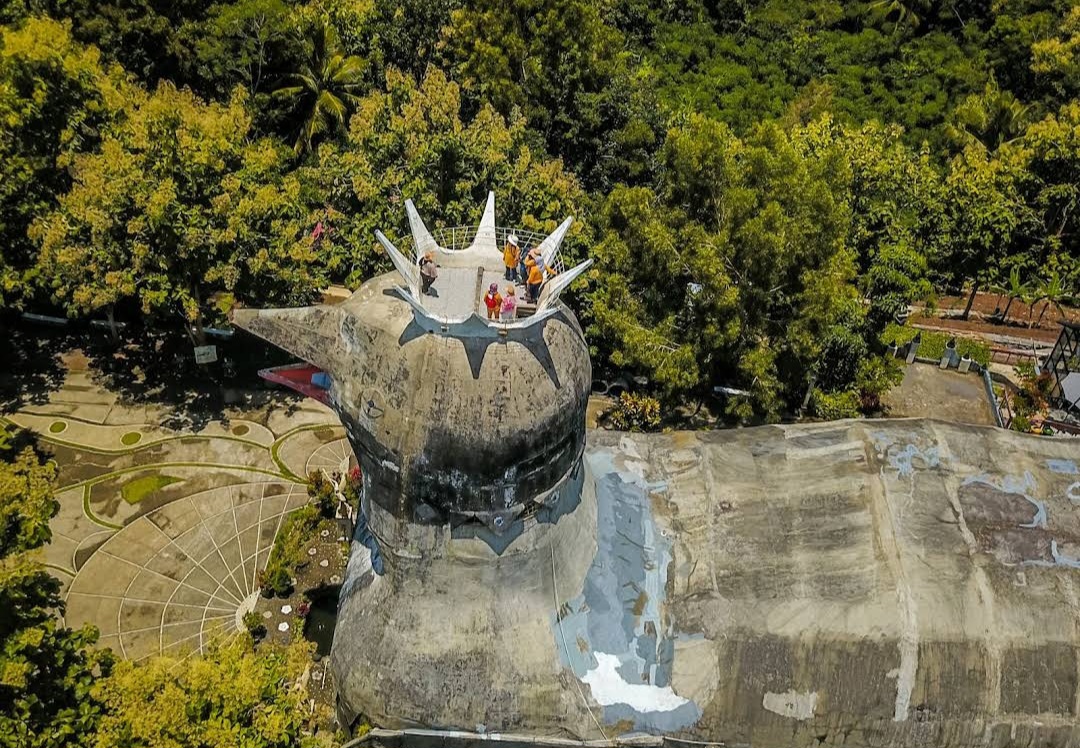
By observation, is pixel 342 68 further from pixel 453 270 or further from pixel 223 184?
pixel 453 270

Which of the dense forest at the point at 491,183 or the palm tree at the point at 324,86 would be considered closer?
the dense forest at the point at 491,183

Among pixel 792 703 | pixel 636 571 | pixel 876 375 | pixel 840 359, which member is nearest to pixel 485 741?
pixel 636 571

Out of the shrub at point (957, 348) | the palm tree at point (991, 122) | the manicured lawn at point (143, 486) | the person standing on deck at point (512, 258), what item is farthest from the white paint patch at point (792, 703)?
the palm tree at point (991, 122)

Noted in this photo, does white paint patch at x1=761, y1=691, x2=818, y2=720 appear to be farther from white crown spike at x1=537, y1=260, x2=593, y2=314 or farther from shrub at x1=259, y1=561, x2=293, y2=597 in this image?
shrub at x1=259, y1=561, x2=293, y2=597

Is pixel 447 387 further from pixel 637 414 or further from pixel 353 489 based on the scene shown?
pixel 637 414

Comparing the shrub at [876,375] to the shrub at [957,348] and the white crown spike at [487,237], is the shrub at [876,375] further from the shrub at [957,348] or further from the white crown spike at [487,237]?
the white crown spike at [487,237]

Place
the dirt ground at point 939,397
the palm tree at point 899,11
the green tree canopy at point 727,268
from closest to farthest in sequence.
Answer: the green tree canopy at point 727,268 → the dirt ground at point 939,397 → the palm tree at point 899,11
